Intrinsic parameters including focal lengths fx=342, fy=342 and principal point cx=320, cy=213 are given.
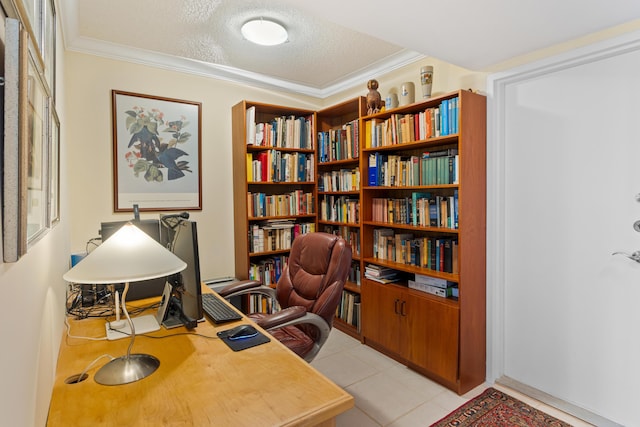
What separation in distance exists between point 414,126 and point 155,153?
2.14 meters

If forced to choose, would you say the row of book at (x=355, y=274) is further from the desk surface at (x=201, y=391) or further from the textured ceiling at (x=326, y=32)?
the desk surface at (x=201, y=391)

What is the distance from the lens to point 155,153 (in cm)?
289

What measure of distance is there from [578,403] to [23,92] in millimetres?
2877

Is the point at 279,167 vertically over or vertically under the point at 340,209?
over

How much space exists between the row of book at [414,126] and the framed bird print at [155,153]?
1.58 meters

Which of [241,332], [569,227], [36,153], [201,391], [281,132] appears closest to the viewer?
[36,153]

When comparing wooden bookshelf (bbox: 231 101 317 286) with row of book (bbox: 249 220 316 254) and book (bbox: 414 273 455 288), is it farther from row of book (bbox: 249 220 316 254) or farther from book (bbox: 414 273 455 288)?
book (bbox: 414 273 455 288)

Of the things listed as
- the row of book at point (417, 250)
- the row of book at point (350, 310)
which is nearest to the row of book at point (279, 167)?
the row of book at point (417, 250)

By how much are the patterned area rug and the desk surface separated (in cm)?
134

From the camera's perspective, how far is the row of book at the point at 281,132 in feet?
10.2

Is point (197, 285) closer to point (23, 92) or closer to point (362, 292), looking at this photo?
point (23, 92)

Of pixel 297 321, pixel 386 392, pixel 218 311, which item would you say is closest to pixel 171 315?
pixel 218 311

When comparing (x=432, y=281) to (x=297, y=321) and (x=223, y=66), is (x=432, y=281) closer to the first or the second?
(x=297, y=321)

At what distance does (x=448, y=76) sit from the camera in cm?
265
